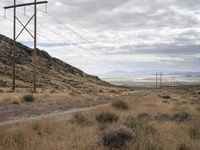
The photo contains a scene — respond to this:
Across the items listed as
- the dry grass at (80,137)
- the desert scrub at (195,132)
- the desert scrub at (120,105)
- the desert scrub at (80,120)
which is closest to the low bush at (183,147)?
the dry grass at (80,137)

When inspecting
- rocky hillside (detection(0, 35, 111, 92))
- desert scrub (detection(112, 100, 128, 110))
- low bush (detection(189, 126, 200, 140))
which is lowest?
low bush (detection(189, 126, 200, 140))

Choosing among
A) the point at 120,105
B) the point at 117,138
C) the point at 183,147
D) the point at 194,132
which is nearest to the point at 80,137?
the point at 117,138

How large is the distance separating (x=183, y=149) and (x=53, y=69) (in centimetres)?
11931

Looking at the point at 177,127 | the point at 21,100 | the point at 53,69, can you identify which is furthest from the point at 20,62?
the point at 177,127

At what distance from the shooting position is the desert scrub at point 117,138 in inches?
430

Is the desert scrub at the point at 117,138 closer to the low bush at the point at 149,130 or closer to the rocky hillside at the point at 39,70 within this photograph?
the low bush at the point at 149,130

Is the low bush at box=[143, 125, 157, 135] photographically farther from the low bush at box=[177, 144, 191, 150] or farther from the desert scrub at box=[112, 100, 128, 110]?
the desert scrub at box=[112, 100, 128, 110]

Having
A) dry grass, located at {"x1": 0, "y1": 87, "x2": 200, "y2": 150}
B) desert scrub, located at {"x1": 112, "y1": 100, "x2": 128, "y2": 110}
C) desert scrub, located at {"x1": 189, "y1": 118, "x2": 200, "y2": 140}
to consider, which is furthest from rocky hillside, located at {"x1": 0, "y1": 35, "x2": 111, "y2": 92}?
desert scrub, located at {"x1": 189, "y1": 118, "x2": 200, "y2": 140}

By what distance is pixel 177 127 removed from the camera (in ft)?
50.3

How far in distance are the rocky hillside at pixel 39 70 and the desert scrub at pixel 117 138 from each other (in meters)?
62.1

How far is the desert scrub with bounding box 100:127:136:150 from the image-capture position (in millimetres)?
10932

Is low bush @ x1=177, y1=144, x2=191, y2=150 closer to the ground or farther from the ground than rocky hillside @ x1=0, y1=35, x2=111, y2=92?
closer to the ground

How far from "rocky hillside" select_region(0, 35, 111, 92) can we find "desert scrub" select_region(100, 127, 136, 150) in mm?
62058

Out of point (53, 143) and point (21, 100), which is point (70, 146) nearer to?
point (53, 143)
